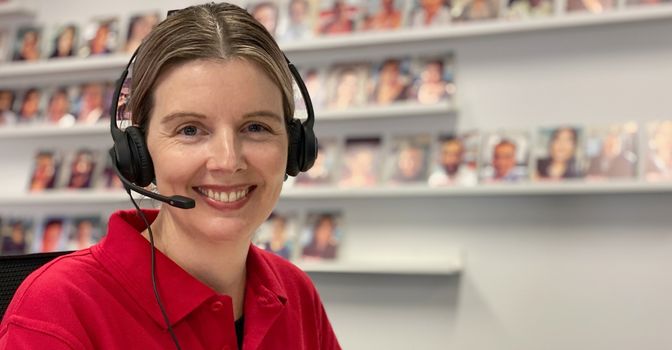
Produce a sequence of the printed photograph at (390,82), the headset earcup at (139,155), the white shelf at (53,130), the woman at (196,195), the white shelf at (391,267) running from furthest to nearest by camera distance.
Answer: the white shelf at (53,130), the printed photograph at (390,82), the white shelf at (391,267), the headset earcup at (139,155), the woman at (196,195)

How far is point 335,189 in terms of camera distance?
282 centimetres

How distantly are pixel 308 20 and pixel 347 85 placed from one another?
290 mm

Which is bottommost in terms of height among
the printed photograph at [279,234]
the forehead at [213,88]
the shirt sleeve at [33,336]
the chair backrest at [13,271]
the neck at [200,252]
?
the printed photograph at [279,234]

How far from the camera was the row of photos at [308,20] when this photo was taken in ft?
8.92

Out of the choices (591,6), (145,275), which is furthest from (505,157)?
(145,275)

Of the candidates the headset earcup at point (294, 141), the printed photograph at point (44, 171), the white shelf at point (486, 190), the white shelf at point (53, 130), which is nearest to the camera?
the headset earcup at point (294, 141)

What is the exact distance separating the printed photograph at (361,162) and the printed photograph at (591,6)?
787mm

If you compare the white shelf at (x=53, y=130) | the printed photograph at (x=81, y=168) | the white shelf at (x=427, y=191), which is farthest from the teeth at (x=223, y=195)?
the printed photograph at (x=81, y=168)

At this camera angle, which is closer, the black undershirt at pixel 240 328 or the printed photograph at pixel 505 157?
the black undershirt at pixel 240 328

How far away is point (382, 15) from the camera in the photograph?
2.88 metres

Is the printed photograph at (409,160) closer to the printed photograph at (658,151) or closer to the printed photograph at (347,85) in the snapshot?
the printed photograph at (347,85)

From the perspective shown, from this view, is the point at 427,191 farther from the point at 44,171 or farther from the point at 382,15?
the point at 44,171

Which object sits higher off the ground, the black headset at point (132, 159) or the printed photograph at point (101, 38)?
the printed photograph at point (101, 38)

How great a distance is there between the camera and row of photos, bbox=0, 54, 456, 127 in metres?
2.81
